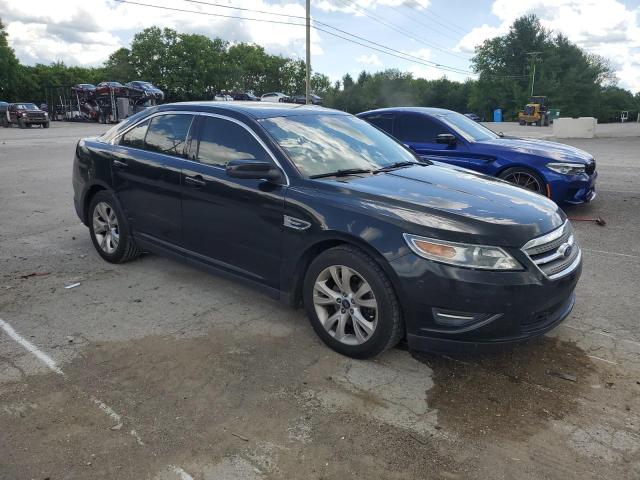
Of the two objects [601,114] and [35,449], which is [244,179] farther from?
[601,114]

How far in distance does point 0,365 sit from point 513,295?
3.28m

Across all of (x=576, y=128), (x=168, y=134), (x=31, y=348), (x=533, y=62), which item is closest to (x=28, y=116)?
(x=576, y=128)

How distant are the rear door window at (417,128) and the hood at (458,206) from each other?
4.35 meters

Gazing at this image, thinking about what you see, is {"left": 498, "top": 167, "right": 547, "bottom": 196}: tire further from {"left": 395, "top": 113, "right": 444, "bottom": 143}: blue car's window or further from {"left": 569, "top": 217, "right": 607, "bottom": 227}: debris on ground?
{"left": 395, "top": 113, "right": 444, "bottom": 143}: blue car's window

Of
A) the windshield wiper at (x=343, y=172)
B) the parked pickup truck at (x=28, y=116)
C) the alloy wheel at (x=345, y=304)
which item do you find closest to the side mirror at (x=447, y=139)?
the windshield wiper at (x=343, y=172)

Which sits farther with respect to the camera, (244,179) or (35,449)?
(244,179)

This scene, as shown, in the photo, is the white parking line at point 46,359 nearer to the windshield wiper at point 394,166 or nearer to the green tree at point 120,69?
the windshield wiper at point 394,166

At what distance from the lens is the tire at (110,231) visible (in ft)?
16.9

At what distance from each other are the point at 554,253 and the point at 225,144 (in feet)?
8.45

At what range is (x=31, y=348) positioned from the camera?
3.66 meters

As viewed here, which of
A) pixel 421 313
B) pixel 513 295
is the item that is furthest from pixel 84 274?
pixel 513 295

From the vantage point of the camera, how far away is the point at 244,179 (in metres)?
3.91

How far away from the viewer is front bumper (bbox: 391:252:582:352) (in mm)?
3010

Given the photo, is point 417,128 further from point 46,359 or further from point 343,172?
point 46,359
